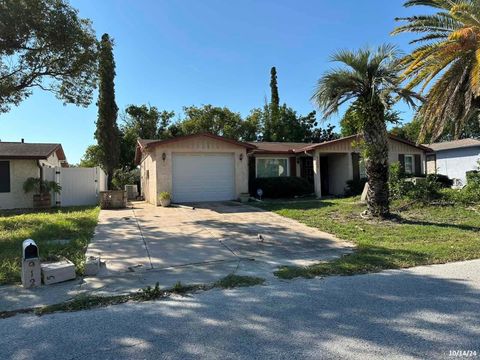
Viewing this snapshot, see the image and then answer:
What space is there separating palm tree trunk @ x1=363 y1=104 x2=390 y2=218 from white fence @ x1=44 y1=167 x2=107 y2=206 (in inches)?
543

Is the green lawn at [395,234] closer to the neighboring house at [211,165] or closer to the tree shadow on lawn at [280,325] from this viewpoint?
the tree shadow on lawn at [280,325]

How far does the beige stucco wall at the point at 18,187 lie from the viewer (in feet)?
56.5

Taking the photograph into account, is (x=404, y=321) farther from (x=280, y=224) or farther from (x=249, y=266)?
(x=280, y=224)

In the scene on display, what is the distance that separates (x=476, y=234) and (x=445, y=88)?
15.1 feet

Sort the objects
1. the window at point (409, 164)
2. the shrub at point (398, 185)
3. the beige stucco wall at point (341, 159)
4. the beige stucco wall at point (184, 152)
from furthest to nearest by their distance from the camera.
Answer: the window at point (409, 164)
the beige stucco wall at point (341, 159)
the beige stucco wall at point (184, 152)
the shrub at point (398, 185)

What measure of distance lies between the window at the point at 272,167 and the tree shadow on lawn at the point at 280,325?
51.9ft

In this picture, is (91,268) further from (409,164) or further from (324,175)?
(409,164)

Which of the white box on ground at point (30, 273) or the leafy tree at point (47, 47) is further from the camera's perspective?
the leafy tree at point (47, 47)

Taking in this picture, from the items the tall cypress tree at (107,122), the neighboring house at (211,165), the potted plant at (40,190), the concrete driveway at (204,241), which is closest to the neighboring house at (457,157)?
the neighboring house at (211,165)

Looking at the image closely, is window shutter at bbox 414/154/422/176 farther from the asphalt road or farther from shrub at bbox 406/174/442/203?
the asphalt road

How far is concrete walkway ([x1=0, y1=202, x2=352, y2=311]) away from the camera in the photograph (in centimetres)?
548

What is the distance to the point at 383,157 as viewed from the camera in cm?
1126

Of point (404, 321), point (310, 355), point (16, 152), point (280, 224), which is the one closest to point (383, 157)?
point (280, 224)

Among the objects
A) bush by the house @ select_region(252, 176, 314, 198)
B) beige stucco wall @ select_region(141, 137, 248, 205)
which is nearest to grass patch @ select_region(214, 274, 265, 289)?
beige stucco wall @ select_region(141, 137, 248, 205)
